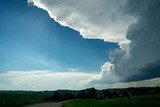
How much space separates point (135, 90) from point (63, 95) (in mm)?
50311

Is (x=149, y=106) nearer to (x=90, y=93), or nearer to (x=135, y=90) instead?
(x=135, y=90)

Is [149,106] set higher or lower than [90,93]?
lower

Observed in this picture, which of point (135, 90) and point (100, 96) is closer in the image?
point (100, 96)

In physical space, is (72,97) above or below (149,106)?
above

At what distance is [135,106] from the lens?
4862cm

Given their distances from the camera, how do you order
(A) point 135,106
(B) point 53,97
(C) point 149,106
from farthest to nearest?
1. (B) point 53,97
2. (A) point 135,106
3. (C) point 149,106

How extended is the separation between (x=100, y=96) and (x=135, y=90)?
24.3m

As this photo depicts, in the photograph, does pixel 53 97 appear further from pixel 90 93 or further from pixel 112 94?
pixel 112 94

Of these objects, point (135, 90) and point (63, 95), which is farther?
point (63, 95)

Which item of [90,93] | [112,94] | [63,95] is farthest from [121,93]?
[63,95]

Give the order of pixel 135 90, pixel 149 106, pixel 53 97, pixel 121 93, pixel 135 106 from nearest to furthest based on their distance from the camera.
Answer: pixel 149 106
pixel 135 106
pixel 121 93
pixel 135 90
pixel 53 97

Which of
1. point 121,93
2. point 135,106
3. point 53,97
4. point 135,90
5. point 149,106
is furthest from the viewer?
point 53,97

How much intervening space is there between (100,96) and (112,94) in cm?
822

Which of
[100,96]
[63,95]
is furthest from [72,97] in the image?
[100,96]
